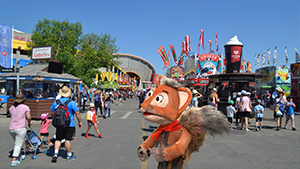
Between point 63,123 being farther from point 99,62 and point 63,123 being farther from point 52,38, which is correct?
point 99,62

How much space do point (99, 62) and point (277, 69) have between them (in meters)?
25.6

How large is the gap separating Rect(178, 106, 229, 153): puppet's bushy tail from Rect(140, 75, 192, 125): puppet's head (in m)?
0.16

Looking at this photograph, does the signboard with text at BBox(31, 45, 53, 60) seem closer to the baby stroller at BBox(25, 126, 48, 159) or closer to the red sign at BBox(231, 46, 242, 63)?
the baby stroller at BBox(25, 126, 48, 159)

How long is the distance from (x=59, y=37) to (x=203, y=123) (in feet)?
55.8

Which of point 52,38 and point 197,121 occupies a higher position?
point 52,38

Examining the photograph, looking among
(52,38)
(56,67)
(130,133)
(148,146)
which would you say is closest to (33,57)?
(56,67)

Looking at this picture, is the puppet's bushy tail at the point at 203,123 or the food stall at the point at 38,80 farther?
the food stall at the point at 38,80

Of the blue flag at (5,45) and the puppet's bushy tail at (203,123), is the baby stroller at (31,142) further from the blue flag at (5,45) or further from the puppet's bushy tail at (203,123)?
the blue flag at (5,45)

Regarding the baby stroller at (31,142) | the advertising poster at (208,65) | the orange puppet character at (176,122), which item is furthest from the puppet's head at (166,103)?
the advertising poster at (208,65)

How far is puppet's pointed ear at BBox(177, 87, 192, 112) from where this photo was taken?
2686mm

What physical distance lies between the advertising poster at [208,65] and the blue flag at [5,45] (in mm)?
25287

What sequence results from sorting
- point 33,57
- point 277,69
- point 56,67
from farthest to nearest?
point 277,69, point 33,57, point 56,67

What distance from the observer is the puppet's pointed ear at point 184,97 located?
2.69m

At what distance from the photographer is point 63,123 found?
474 cm
